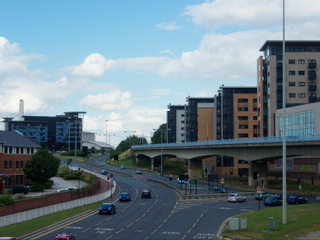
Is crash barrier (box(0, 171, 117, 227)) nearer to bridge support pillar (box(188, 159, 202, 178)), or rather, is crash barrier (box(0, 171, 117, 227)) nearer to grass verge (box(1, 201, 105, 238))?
grass verge (box(1, 201, 105, 238))

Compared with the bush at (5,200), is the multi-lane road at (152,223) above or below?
below

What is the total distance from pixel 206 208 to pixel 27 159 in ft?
145

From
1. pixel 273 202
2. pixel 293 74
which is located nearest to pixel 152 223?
Answer: pixel 273 202

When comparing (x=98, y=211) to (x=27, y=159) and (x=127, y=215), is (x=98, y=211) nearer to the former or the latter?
(x=127, y=215)

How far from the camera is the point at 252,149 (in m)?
74.0

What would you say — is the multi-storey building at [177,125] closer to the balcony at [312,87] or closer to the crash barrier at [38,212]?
the balcony at [312,87]

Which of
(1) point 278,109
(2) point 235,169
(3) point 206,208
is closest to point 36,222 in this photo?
(3) point 206,208

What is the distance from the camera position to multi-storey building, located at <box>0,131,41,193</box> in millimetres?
65500

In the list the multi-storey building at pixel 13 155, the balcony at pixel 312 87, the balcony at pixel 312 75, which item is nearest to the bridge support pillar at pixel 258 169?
the balcony at pixel 312 87

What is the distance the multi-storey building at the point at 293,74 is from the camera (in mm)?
99500

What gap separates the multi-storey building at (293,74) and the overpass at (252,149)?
2283 cm

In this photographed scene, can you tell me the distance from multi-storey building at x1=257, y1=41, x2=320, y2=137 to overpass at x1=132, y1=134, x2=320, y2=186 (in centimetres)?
2283

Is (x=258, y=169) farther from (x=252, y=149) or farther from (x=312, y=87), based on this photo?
(x=312, y=87)

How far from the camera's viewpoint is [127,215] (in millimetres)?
39312
